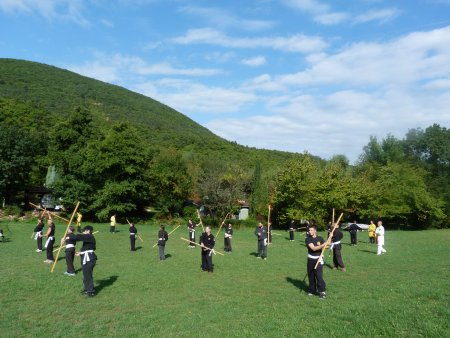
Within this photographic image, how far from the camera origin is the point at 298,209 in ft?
156

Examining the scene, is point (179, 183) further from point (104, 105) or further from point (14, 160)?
point (104, 105)

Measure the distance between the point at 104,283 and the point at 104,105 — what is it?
136 metres

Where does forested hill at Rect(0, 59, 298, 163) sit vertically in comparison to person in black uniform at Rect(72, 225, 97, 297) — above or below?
above

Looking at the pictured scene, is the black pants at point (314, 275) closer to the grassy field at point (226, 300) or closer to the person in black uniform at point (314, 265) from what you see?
the person in black uniform at point (314, 265)

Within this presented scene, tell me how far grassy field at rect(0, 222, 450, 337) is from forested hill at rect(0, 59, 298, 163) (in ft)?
256

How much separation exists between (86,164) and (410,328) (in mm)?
45785

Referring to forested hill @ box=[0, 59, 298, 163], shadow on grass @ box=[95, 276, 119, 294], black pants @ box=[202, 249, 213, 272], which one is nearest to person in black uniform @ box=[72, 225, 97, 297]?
shadow on grass @ box=[95, 276, 119, 294]

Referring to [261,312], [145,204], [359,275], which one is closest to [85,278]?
[261,312]

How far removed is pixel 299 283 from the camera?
14.5 metres

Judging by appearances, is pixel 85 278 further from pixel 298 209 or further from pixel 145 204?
pixel 145 204

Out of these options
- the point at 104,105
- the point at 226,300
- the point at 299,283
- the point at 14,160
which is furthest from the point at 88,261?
the point at 104,105

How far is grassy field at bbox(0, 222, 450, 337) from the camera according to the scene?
9211mm

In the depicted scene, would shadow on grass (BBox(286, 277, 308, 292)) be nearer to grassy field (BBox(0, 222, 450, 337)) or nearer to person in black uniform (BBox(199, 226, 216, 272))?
grassy field (BBox(0, 222, 450, 337))

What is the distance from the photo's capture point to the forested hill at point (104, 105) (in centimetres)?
10925
